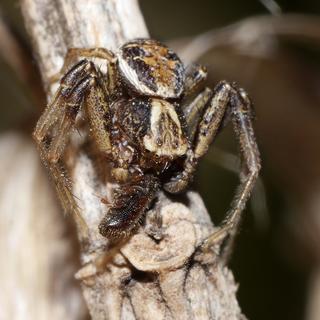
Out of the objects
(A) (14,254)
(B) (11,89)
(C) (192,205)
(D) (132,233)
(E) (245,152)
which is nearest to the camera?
(D) (132,233)

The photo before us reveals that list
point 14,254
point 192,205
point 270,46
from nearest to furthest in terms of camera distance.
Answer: point 192,205 < point 14,254 < point 270,46

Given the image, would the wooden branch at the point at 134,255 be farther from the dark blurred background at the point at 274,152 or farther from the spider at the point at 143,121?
the dark blurred background at the point at 274,152

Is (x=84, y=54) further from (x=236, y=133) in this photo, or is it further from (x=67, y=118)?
(x=236, y=133)

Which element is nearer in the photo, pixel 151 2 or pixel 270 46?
pixel 270 46

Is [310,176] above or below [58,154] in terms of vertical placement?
below

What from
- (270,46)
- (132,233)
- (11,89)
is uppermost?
(132,233)

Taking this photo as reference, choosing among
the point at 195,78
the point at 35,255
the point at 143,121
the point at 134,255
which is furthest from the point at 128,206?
the point at 35,255

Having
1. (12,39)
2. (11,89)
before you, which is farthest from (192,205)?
(11,89)

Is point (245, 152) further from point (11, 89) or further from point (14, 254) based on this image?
point (11, 89)
